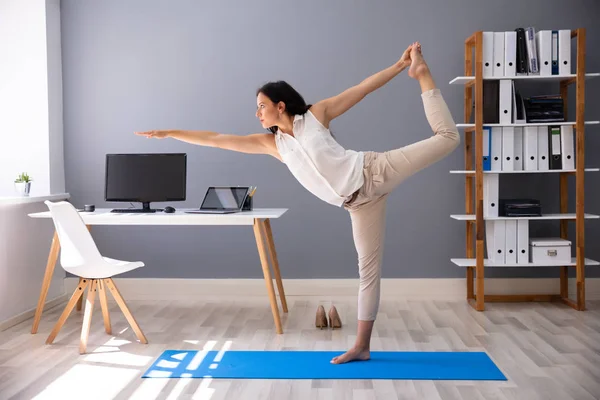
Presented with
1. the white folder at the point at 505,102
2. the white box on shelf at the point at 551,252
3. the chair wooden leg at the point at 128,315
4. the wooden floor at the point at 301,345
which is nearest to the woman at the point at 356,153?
the wooden floor at the point at 301,345

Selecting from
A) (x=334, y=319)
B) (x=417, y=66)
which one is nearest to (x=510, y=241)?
(x=334, y=319)

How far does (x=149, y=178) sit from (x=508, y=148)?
2591 millimetres

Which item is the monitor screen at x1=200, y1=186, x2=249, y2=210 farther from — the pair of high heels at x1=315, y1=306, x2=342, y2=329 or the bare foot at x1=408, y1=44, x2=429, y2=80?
the bare foot at x1=408, y1=44, x2=429, y2=80

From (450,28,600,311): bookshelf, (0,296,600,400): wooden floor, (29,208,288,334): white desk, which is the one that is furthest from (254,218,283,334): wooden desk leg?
(450,28,600,311): bookshelf

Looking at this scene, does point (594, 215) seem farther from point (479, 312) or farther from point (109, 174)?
point (109, 174)

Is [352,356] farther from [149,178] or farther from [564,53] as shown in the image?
[564,53]

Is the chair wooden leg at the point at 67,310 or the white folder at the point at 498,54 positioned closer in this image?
the chair wooden leg at the point at 67,310

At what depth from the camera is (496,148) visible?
5.04 meters

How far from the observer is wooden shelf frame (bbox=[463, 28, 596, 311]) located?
4934 mm

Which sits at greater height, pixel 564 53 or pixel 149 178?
pixel 564 53

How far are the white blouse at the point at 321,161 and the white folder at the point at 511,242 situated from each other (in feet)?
6.55

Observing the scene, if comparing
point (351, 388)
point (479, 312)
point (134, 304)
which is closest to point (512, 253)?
point (479, 312)

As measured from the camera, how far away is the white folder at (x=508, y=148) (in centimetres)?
502

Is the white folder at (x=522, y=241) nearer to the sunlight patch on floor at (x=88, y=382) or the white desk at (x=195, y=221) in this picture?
the white desk at (x=195, y=221)
